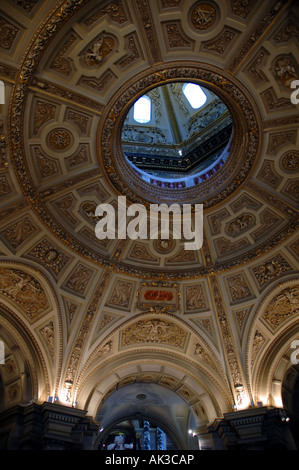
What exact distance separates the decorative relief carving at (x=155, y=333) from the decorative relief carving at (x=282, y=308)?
357 centimetres

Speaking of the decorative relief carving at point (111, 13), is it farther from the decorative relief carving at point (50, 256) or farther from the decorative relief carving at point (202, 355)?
the decorative relief carving at point (202, 355)

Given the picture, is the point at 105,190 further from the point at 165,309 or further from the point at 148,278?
the point at 165,309

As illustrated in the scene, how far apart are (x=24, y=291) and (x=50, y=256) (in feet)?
5.23

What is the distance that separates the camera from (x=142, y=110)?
1789cm

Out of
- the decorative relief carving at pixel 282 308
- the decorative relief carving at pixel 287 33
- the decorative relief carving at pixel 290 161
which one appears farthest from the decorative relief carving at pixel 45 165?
the decorative relief carving at pixel 282 308

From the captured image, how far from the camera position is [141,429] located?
2192cm

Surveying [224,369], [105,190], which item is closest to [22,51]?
[105,190]

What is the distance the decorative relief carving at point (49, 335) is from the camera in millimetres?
12430

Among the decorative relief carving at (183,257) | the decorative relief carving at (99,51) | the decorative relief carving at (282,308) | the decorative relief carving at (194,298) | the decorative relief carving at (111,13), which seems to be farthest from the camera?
the decorative relief carving at (194,298)

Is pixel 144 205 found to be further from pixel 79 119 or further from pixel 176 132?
pixel 176 132

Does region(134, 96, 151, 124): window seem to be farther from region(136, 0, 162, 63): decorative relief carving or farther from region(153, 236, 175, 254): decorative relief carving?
region(136, 0, 162, 63): decorative relief carving

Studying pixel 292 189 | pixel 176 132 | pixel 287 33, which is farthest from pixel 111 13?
pixel 176 132

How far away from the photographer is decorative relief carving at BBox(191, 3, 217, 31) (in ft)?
29.6

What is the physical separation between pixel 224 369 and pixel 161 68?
11.3 m
